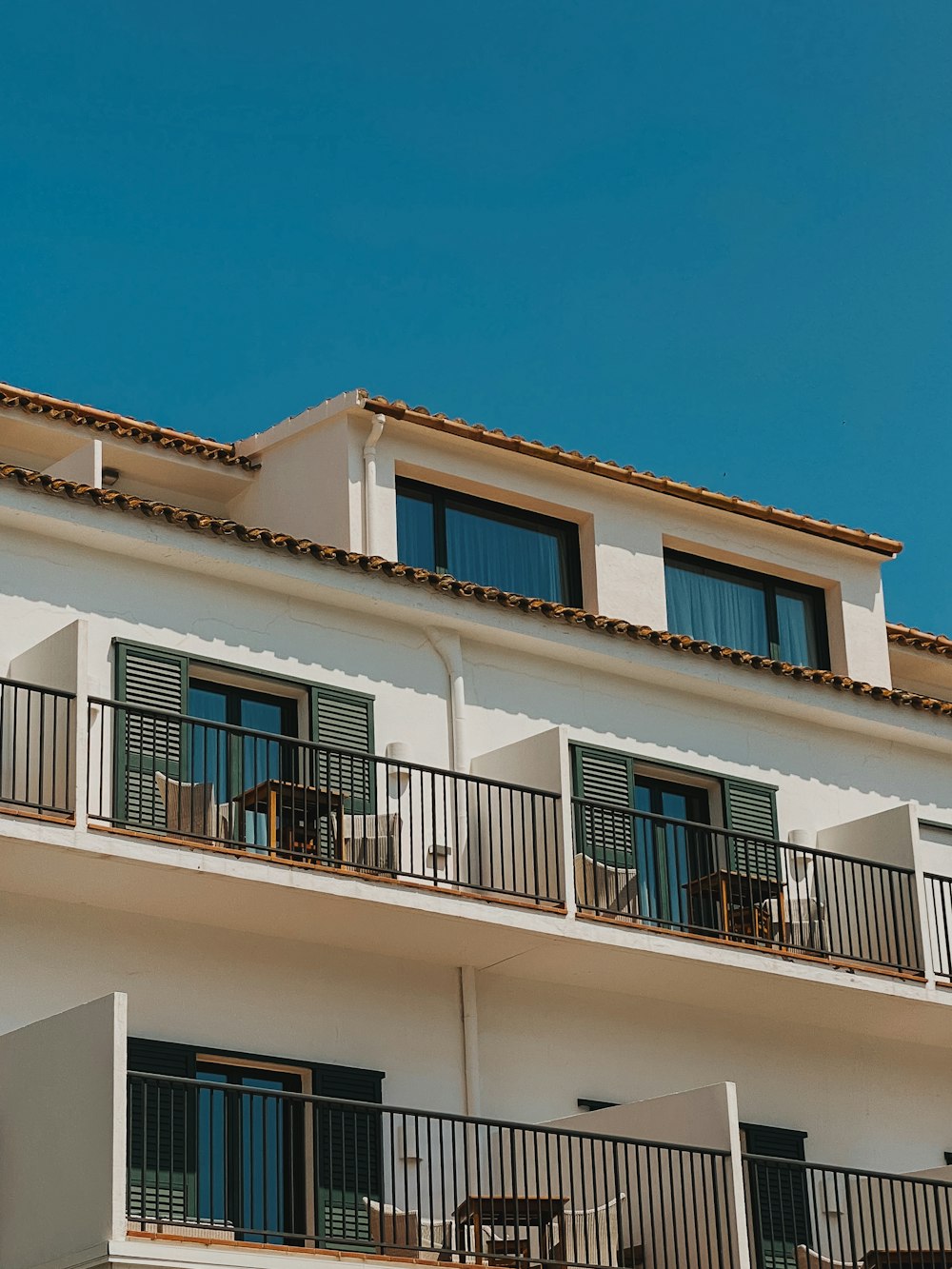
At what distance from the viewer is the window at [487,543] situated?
23.0 m

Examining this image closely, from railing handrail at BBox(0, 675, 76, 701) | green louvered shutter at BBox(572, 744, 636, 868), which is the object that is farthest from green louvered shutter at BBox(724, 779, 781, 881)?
railing handrail at BBox(0, 675, 76, 701)

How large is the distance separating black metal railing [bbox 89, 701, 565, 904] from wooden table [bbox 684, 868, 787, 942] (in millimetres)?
1912

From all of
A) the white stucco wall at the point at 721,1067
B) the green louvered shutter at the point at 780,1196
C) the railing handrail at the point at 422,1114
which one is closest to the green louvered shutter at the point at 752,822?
the white stucco wall at the point at 721,1067

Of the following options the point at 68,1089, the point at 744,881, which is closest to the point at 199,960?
the point at 68,1089

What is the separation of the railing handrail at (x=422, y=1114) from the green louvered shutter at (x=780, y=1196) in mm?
2046

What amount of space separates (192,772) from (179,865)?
160 centimetres

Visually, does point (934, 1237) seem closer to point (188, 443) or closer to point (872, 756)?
point (872, 756)

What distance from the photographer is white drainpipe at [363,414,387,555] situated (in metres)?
22.2

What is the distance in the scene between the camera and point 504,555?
23.5 meters

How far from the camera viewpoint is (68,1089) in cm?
1584

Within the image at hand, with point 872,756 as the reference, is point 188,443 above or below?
above

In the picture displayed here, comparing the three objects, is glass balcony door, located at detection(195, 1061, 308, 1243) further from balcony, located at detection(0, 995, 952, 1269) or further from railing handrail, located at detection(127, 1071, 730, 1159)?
railing handrail, located at detection(127, 1071, 730, 1159)

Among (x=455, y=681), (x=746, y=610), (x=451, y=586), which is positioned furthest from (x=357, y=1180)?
(x=746, y=610)

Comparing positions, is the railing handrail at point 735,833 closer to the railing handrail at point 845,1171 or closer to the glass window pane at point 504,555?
the glass window pane at point 504,555
